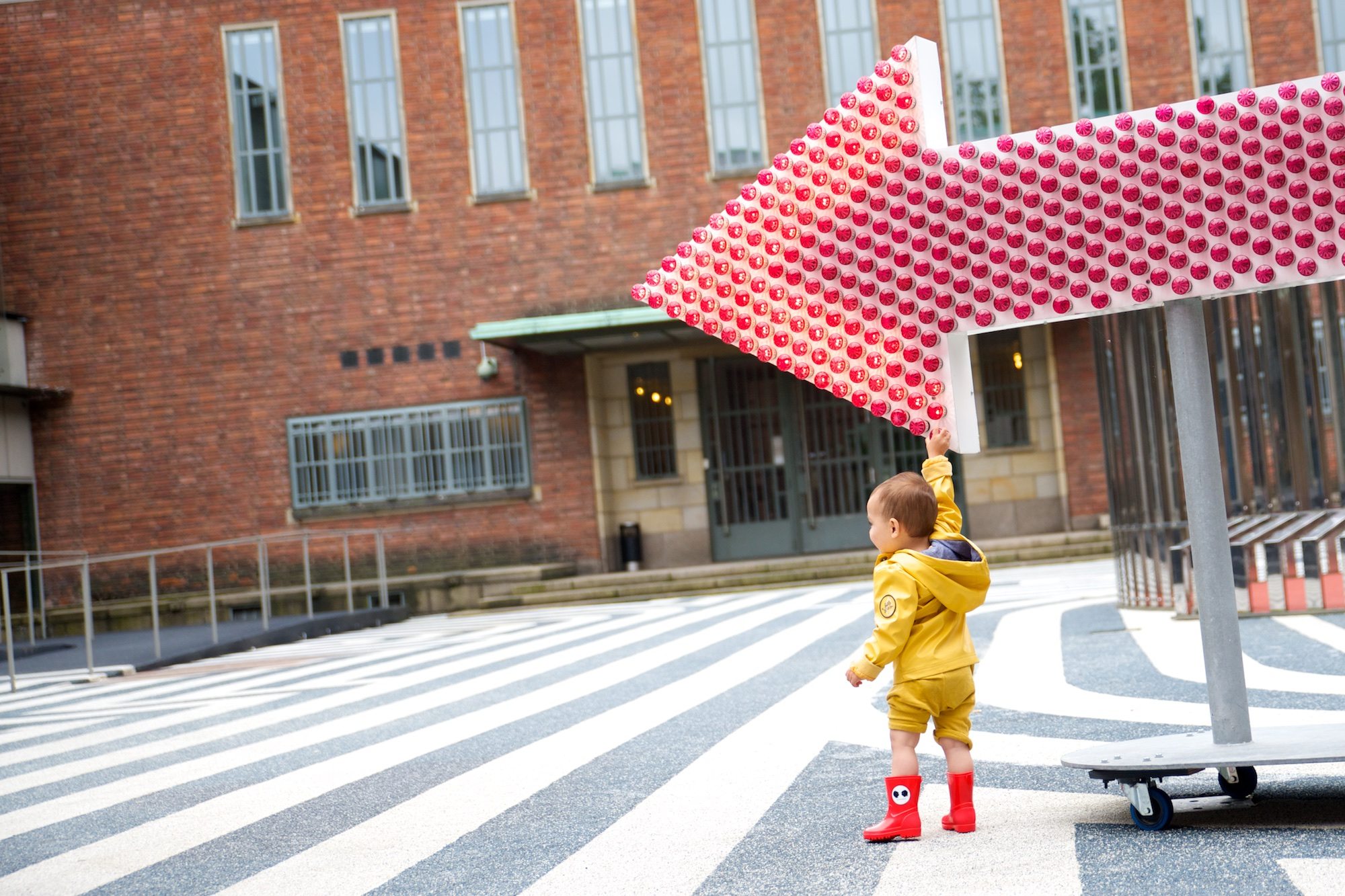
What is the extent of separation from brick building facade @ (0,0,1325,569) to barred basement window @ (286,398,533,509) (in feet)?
0.45

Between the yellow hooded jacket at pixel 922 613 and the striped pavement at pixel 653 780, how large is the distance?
1.70ft

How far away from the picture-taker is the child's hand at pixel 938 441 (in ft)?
14.9

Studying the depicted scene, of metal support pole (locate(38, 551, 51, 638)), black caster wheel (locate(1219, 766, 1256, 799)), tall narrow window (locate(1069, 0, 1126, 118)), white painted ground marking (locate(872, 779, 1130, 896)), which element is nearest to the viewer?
white painted ground marking (locate(872, 779, 1130, 896))

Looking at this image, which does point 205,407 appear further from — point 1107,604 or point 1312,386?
point 1312,386

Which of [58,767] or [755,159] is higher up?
[755,159]

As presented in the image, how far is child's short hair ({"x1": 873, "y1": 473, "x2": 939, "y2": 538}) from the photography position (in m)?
4.33

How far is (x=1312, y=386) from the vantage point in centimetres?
1003

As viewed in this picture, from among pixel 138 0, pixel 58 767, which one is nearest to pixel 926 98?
pixel 58 767

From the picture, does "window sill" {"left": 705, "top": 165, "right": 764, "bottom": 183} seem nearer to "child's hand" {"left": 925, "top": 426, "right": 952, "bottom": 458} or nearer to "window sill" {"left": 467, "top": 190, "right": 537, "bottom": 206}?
"window sill" {"left": 467, "top": 190, "right": 537, "bottom": 206}

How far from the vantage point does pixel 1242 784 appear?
4336mm

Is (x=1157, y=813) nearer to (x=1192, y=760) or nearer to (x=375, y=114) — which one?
(x=1192, y=760)

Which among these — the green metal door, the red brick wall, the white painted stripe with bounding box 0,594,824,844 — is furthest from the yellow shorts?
the green metal door

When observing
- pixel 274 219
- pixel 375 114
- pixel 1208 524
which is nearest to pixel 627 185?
pixel 375 114

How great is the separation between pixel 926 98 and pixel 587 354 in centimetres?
1782
